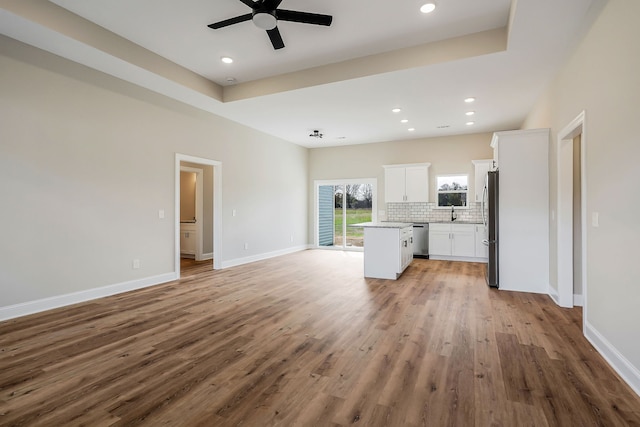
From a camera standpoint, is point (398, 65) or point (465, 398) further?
point (398, 65)

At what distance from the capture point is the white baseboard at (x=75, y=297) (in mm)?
3432

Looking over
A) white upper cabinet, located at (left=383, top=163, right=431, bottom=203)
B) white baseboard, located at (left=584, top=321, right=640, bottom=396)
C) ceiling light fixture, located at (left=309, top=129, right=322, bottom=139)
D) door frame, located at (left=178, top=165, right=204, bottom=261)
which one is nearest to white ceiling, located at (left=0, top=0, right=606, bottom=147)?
ceiling light fixture, located at (left=309, top=129, right=322, bottom=139)

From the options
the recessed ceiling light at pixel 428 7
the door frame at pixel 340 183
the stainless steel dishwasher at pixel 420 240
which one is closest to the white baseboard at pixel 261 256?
the door frame at pixel 340 183

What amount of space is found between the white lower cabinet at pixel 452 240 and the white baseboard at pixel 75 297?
5.61 meters

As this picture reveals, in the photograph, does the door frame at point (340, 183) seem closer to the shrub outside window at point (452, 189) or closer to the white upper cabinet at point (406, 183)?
the white upper cabinet at point (406, 183)

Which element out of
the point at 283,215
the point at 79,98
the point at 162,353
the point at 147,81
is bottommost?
the point at 162,353

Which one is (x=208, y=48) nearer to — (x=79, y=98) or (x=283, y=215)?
(x=79, y=98)

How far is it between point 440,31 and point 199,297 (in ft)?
14.7

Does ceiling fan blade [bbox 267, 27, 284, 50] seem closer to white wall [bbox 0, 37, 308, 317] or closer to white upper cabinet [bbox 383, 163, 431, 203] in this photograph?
white wall [bbox 0, 37, 308, 317]

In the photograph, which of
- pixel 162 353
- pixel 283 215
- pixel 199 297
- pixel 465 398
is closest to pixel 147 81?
pixel 199 297

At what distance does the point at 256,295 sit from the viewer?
4367mm

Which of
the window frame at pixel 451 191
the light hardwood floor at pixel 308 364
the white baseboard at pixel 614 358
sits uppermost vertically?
the window frame at pixel 451 191

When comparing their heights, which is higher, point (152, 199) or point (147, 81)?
point (147, 81)

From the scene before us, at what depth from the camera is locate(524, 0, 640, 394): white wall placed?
2.09 meters
